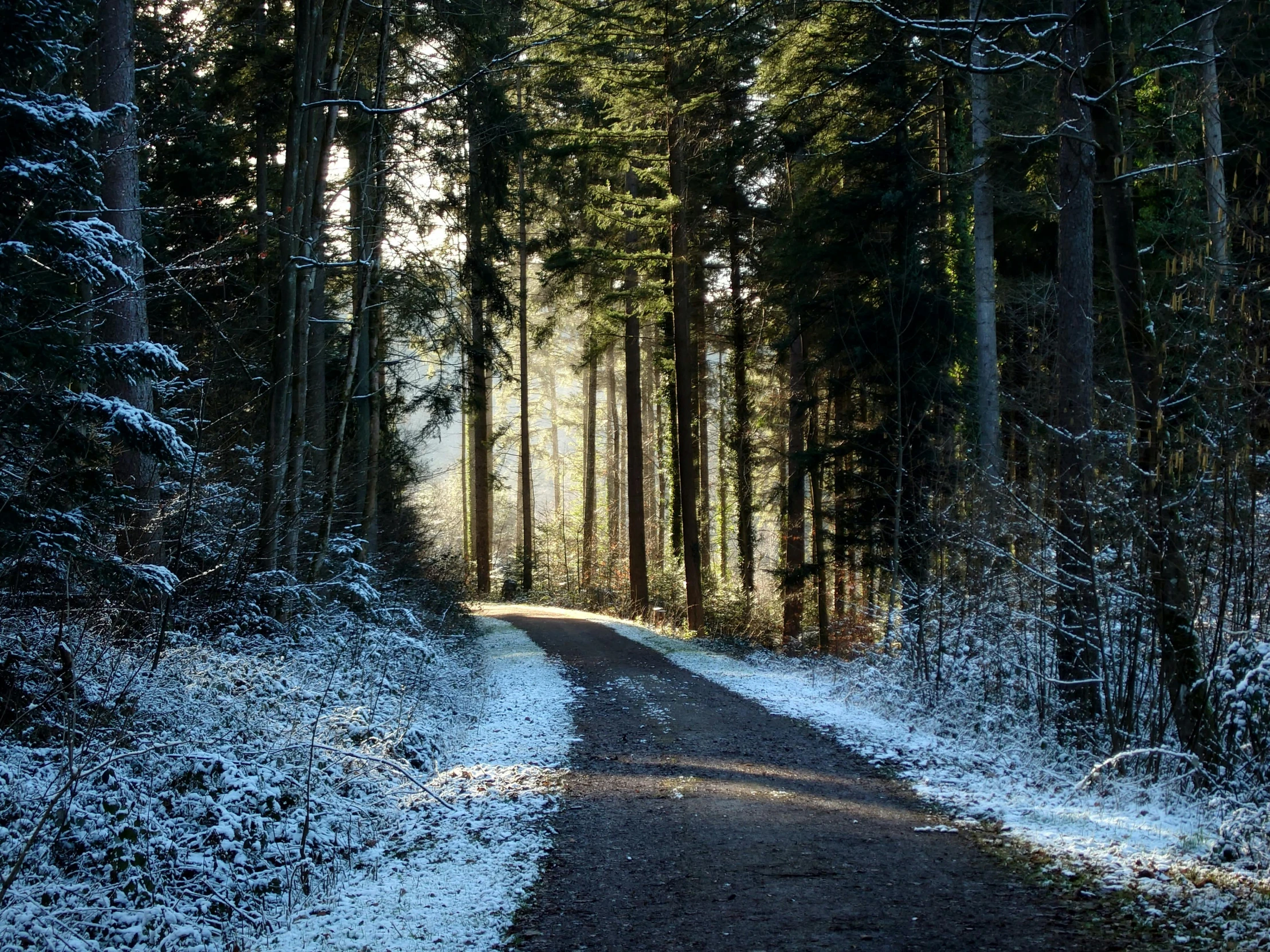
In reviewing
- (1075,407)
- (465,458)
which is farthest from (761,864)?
(465,458)

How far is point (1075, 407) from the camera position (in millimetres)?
8406

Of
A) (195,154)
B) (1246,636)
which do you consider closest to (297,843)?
(1246,636)

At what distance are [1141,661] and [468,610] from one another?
1928 cm

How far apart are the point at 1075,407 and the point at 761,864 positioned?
18.1 feet

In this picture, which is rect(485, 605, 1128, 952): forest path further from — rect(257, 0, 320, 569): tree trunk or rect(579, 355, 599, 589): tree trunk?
rect(579, 355, 599, 589): tree trunk

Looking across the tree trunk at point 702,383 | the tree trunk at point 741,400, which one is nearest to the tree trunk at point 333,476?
the tree trunk at point 741,400

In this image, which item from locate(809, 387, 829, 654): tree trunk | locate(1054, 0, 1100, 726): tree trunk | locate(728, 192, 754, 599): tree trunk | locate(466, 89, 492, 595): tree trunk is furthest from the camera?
locate(728, 192, 754, 599): tree trunk

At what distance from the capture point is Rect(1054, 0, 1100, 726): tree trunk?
716 centimetres

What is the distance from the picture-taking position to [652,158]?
18.4 metres

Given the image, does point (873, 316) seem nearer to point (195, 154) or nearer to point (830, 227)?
point (830, 227)

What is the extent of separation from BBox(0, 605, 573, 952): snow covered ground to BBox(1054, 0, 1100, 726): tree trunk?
4592 millimetres

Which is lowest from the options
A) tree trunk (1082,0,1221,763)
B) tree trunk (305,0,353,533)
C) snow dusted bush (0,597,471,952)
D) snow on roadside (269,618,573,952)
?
snow on roadside (269,618,573,952)

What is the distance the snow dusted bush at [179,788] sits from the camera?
15.6 ft

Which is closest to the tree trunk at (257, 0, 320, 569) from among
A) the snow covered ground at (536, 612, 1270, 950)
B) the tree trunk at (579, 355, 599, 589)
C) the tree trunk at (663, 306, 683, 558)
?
the snow covered ground at (536, 612, 1270, 950)
